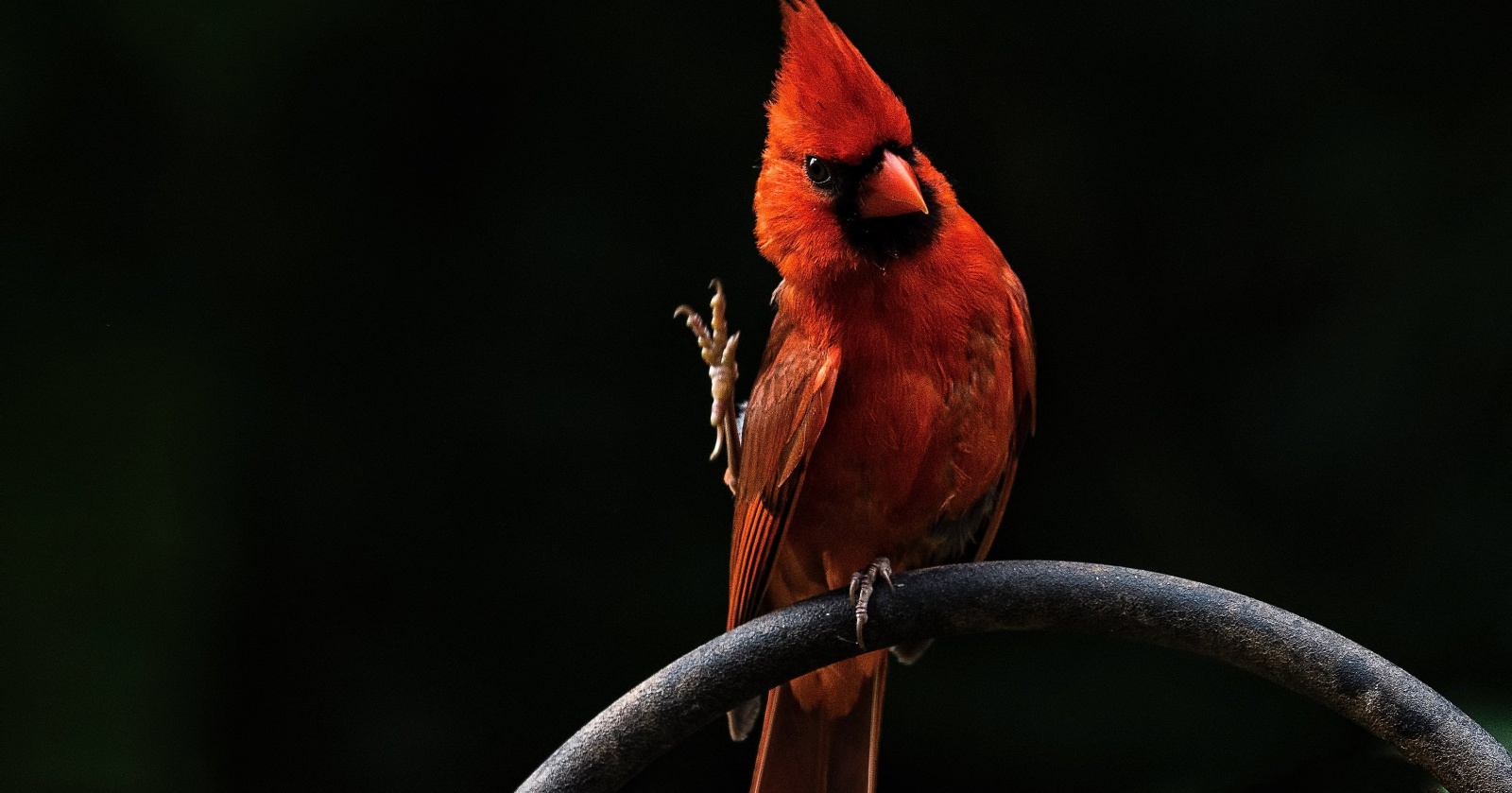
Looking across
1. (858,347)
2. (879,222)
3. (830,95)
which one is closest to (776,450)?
(858,347)

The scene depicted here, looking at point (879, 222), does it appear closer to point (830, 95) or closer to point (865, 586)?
point (830, 95)

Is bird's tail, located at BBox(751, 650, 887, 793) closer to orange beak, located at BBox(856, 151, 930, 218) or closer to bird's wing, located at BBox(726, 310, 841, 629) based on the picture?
bird's wing, located at BBox(726, 310, 841, 629)

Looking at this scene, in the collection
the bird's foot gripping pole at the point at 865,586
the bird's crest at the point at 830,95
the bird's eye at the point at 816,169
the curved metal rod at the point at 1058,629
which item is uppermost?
the bird's crest at the point at 830,95

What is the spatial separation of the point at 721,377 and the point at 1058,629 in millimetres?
548

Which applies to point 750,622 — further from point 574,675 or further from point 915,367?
point 574,675

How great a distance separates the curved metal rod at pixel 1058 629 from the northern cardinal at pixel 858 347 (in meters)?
0.17

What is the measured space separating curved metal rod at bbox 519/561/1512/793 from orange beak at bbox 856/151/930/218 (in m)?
0.36

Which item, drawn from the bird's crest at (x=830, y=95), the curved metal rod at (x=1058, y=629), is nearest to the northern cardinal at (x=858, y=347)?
the bird's crest at (x=830, y=95)

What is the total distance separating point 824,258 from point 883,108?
0.16 m

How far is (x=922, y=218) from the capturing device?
60.4 inches

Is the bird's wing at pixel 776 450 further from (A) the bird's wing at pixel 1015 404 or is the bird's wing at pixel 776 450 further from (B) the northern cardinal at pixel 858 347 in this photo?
(A) the bird's wing at pixel 1015 404

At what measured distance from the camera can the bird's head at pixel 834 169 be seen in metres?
1.43

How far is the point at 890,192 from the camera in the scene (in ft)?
4.68

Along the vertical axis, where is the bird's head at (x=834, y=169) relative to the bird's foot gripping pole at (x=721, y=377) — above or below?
above
